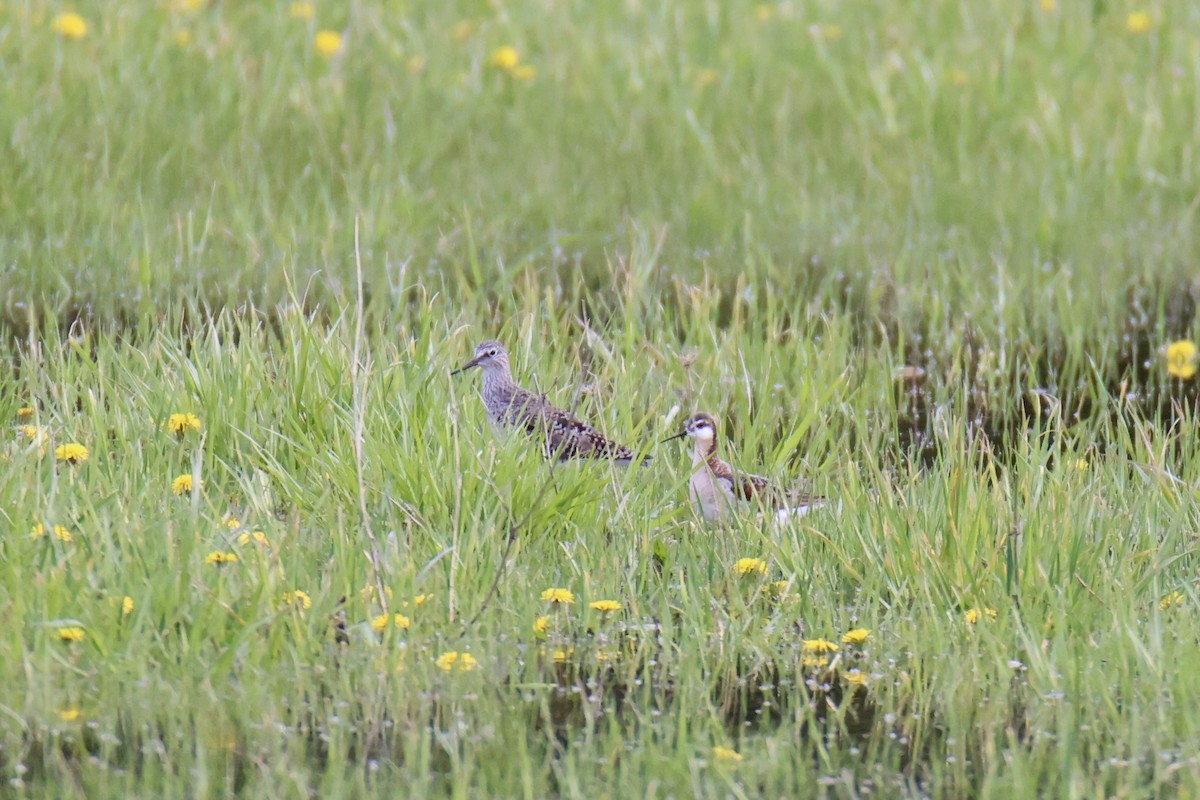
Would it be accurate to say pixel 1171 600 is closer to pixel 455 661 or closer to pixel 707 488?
pixel 707 488

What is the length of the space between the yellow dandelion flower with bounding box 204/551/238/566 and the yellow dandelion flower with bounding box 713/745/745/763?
1.25 m

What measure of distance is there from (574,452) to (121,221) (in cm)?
280

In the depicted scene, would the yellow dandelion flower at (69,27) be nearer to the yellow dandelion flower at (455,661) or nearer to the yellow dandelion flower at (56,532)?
the yellow dandelion flower at (56,532)

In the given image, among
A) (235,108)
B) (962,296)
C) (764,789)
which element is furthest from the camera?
(235,108)

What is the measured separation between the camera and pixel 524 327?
573 cm

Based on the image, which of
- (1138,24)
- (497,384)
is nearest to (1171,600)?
(497,384)

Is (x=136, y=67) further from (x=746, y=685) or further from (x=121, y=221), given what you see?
(x=746, y=685)

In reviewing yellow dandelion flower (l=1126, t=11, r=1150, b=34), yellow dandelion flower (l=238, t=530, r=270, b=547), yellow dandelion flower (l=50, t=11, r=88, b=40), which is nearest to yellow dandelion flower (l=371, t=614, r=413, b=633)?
yellow dandelion flower (l=238, t=530, r=270, b=547)

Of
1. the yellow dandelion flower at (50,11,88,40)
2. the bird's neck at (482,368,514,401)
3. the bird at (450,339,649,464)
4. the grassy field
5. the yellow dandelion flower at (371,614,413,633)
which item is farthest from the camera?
the yellow dandelion flower at (50,11,88,40)

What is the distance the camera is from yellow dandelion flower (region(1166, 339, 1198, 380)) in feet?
20.8

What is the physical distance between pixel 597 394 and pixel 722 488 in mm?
675

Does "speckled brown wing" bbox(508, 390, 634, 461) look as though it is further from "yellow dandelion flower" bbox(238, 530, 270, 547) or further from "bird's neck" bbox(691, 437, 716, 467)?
"yellow dandelion flower" bbox(238, 530, 270, 547)

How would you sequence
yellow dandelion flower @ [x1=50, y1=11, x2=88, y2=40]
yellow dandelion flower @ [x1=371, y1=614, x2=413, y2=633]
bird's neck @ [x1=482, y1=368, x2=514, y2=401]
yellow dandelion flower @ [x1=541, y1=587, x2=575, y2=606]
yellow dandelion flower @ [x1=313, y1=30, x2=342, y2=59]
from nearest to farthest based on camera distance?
yellow dandelion flower @ [x1=371, y1=614, x2=413, y2=633] < yellow dandelion flower @ [x1=541, y1=587, x2=575, y2=606] < bird's neck @ [x1=482, y1=368, x2=514, y2=401] < yellow dandelion flower @ [x1=50, y1=11, x2=88, y2=40] < yellow dandelion flower @ [x1=313, y1=30, x2=342, y2=59]

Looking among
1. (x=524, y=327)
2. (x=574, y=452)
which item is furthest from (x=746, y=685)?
(x=524, y=327)
